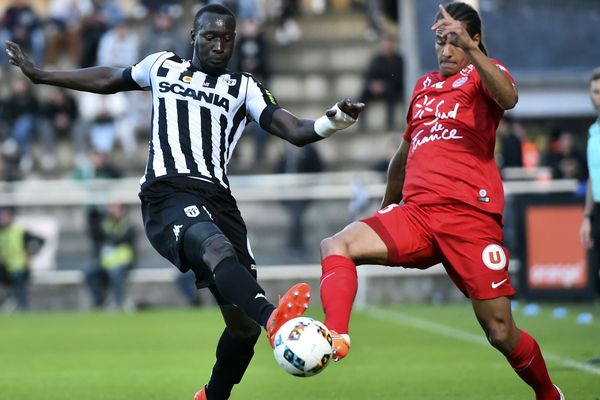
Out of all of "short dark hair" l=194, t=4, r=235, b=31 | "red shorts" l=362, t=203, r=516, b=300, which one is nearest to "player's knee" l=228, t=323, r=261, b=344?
"red shorts" l=362, t=203, r=516, b=300

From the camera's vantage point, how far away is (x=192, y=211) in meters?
6.72

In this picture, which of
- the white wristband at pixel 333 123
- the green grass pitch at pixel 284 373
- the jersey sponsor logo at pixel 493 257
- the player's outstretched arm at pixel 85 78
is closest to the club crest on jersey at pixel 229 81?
the player's outstretched arm at pixel 85 78

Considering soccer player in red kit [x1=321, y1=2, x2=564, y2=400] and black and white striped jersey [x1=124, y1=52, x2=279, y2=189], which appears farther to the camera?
black and white striped jersey [x1=124, y1=52, x2=279, y2=189]

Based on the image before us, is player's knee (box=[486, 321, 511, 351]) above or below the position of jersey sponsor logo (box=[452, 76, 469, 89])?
below

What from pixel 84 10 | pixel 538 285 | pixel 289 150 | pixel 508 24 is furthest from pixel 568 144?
pixel 84 10

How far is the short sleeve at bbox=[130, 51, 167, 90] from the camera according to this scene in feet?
23.5

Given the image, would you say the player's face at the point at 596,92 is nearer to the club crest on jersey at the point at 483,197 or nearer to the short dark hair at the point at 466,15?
the short dark hair at the point at 466,15

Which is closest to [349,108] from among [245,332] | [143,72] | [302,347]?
[302,347]

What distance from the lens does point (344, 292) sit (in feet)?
20.9

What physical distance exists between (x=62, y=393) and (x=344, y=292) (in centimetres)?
317

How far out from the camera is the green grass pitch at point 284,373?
862 centimetres

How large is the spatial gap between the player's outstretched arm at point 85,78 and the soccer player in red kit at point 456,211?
1616 mm

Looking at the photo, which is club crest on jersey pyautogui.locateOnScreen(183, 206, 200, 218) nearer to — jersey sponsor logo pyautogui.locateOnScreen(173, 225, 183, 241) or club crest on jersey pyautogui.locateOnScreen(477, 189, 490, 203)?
jersey sponsor logo pyautogui.locateOnScreen(173, 225, 183, 241)

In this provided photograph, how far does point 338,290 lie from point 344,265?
0.57 ft
